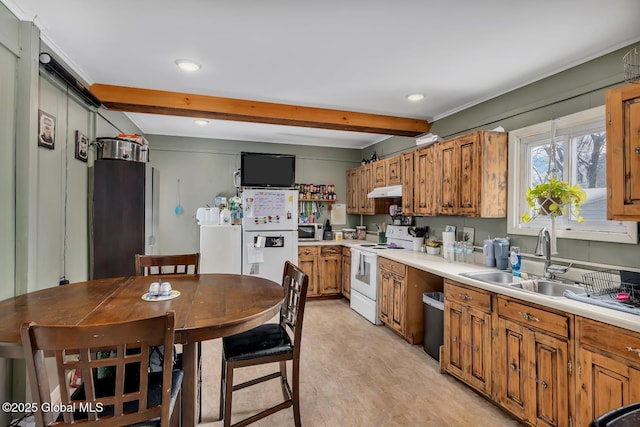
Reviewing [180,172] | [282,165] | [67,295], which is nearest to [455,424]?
[67,295]

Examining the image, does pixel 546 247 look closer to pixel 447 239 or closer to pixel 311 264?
pixel 447 239

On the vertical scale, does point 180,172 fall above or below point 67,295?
above

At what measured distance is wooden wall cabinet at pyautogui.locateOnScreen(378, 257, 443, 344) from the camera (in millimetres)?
3293

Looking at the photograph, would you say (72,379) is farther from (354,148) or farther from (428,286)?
(354,148)

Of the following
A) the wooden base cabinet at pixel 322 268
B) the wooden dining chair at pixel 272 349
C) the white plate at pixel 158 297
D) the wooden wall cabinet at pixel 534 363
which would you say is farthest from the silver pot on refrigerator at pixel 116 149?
the wooden wall cabinet at pixel 534 363

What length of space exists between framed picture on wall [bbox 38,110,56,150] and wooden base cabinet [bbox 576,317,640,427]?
3.44 m

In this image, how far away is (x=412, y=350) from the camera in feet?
10.4

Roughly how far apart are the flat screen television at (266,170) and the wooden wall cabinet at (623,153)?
3.63 m

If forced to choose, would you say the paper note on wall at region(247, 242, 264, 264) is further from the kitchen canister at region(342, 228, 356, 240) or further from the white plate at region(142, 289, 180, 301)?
the white plate at region(142, 289, 180, 301)

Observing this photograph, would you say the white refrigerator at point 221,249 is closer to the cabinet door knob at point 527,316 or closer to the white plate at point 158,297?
the white plate at point 158,297

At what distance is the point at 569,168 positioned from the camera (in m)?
2.49

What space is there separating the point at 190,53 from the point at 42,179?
1.35 m

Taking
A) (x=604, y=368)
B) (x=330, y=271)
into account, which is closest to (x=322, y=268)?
(x=330, y=271)

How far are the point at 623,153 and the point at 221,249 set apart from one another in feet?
13.3
